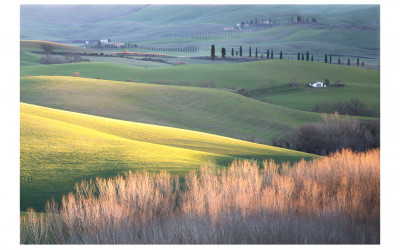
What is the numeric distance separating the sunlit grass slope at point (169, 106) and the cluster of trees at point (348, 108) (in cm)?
338

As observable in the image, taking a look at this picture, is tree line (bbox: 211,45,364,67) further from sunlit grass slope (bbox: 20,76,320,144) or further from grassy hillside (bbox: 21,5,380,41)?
sunlit grass slope (bbox: 20,76,320,144)

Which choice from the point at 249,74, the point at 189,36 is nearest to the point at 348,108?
the point at 189,36

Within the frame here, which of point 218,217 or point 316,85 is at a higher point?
point 316,85

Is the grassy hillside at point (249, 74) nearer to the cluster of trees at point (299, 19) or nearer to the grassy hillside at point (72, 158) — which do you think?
the cluster of trees at point (299, 19)

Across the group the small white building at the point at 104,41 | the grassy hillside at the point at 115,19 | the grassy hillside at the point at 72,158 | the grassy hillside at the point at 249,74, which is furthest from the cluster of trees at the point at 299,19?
the grassy hillside at the point at 72,158

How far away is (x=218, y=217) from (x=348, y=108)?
40.2 m

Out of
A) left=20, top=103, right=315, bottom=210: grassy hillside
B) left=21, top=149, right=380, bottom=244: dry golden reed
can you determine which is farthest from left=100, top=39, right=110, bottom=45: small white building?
left=21, top=149, right=380, bottom=244: dry golden reed

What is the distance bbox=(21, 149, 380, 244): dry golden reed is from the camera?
9375 mm

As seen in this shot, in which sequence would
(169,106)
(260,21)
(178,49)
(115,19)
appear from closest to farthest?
(115,19)
(178,49)
(260,21)
(169,106)

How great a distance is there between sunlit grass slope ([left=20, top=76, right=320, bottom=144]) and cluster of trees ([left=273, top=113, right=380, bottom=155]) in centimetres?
418

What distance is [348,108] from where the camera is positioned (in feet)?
153

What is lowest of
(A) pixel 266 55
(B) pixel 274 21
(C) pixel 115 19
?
(C) pixel 115 19

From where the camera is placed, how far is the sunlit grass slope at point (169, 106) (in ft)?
137

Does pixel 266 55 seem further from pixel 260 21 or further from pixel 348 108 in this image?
pixel 348 108
